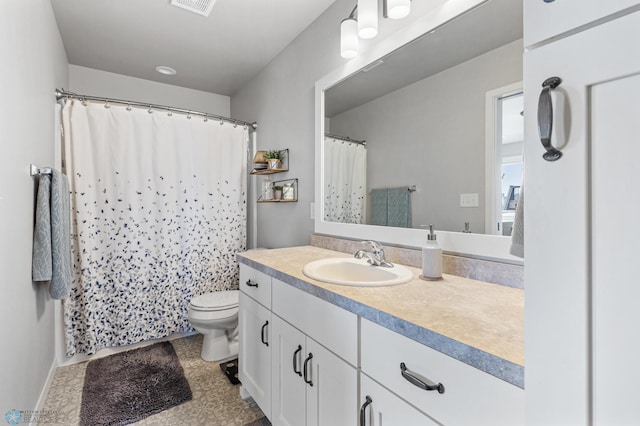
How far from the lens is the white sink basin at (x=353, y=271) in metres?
1.27

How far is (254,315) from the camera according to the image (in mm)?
1573

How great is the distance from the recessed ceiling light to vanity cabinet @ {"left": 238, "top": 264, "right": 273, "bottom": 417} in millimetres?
2123

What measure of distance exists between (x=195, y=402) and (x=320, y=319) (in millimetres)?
1181

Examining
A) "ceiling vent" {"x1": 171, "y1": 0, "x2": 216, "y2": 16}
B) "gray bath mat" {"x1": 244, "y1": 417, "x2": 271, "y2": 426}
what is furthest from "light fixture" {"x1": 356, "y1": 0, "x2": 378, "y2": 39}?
"gray bath mat" {"x1": 244, "y1": 417, "x2": 271, "y2": 426}

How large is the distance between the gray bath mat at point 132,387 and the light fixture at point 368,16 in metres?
2.20

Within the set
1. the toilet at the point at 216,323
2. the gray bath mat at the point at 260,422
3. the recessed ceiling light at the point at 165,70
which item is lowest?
the gray bath mat at the point at 260,422

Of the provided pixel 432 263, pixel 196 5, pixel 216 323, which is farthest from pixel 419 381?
pixel 196 5

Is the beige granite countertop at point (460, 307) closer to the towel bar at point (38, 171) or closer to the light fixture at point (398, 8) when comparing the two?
the light fixture at point (398, 8)

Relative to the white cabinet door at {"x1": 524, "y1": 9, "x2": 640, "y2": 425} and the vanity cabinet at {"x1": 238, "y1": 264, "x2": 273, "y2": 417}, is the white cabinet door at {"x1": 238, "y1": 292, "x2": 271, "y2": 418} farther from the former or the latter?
the white cabinet door at {"x1": 524, "y1": 9, "x2": 640, "y2": 425}

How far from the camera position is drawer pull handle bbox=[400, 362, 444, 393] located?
2.29ft

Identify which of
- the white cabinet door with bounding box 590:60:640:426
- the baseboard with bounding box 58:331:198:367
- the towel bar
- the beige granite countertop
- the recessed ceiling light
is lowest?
the baseboard with bounding box 58:331:198:367

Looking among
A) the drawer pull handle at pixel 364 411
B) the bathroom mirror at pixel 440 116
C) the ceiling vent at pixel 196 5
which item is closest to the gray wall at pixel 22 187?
the ceiling vent at pixel 196 5

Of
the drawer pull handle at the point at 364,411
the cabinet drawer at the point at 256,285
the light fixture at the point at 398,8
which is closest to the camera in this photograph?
the drawer pull handle at the point at 364,411

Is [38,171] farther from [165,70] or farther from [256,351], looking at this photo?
[165,70]
